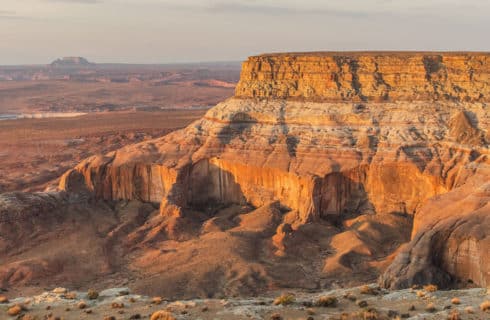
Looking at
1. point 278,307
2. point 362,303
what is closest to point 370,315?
point 362,303

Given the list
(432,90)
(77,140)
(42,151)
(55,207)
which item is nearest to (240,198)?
(55,207)

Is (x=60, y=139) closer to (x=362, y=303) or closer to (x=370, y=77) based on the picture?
(x=370, y=77)

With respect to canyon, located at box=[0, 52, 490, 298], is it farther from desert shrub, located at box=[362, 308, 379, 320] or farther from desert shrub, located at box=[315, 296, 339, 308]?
desert shrub, located at box=[362, 308, 379, 320]

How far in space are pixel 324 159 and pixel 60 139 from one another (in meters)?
62.3

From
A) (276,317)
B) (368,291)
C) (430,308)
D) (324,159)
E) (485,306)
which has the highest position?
(324,159)

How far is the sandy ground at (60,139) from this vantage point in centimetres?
6036

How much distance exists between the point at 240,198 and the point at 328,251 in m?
8.50

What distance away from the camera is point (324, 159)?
110 feet

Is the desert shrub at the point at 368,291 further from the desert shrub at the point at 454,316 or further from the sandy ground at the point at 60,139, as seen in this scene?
the sandy ground at the point at 60,139

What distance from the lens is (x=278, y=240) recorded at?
3066 cm

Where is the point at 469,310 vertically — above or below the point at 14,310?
above

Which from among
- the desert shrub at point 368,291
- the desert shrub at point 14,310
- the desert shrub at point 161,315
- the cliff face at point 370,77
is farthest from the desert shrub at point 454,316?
the cliff face at point 370,77

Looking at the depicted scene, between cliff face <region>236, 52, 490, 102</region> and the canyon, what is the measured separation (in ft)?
0.31

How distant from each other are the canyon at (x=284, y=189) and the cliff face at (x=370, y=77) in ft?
0.31
